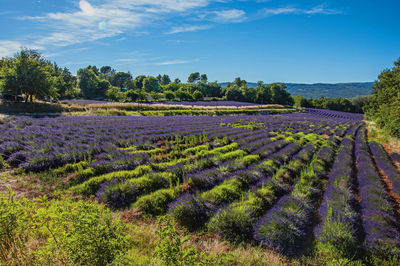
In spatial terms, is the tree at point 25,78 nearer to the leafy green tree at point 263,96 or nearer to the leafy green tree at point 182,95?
the leafy green tree at point 182,95

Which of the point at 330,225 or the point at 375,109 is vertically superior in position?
the point at 375,109

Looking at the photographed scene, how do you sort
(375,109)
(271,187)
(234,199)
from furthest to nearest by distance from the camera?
(375,109) < (271,187) < (234,199)

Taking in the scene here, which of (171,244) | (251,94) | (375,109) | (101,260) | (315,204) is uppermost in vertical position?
(251,94)

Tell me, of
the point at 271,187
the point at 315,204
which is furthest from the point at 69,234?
the point at 315,204

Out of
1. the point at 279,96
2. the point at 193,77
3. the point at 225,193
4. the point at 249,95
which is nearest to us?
the point at 225,193

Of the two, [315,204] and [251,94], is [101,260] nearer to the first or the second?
[315,204]

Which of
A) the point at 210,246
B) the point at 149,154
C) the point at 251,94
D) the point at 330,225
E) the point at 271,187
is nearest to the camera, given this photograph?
the point at 210,246

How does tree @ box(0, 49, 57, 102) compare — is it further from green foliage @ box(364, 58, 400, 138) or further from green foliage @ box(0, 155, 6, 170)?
green foliage @ box(364, 58, 400, 138)

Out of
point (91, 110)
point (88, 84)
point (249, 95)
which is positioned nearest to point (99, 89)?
point (88, 84)

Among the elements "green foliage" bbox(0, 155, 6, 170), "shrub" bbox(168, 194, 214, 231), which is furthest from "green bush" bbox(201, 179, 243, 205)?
"green foliage" bbox(0, 155, 6, 170)

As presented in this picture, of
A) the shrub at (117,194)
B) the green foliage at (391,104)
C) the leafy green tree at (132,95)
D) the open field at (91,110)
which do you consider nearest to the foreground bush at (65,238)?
the shrub at (117,194)

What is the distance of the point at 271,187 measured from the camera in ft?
22.6

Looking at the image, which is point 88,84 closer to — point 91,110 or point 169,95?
point 169,95

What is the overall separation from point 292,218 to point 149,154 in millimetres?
7525
